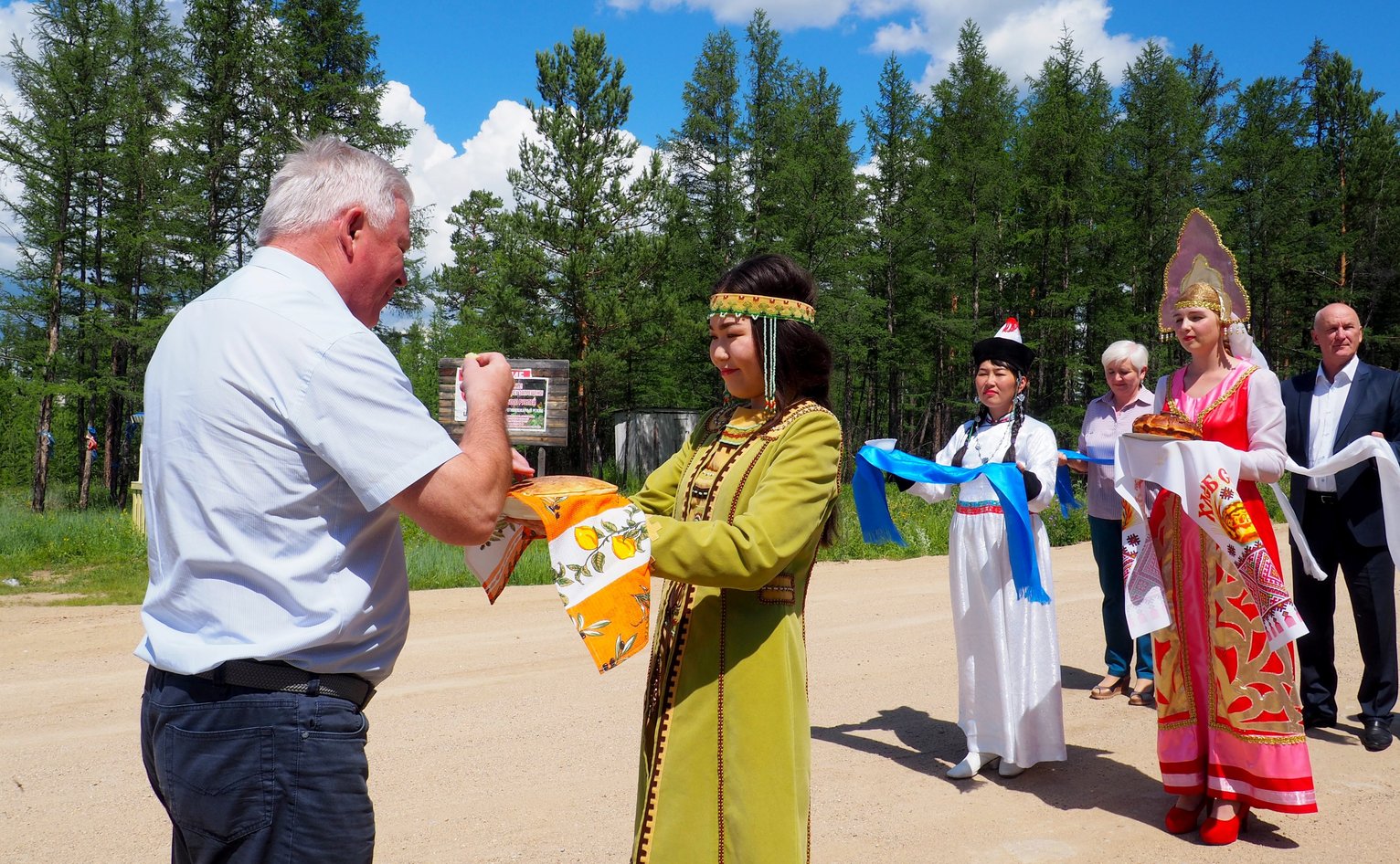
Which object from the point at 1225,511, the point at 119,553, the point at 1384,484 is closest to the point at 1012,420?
the point at 1225,511

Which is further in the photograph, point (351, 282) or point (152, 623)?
point (351, 282)

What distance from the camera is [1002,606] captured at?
4641mm

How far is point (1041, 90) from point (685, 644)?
34176 mm

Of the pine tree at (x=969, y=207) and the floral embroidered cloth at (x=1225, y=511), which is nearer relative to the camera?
the floral embroidered cloth at (x=1225, y=511)

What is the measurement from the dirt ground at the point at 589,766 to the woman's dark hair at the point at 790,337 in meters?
2.16

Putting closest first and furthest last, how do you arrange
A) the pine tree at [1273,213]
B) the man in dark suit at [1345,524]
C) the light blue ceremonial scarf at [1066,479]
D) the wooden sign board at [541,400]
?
the man in dark suit at [1345,524] → the light blue ceremonial scarf at [1066,479] → the wooden sign board at [541,400] → the pine tree at [1273,213]

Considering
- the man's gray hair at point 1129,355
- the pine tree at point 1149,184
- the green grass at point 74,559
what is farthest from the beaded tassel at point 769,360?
the pine tree at point 1149,184

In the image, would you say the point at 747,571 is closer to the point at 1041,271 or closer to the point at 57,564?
the point at 57,564

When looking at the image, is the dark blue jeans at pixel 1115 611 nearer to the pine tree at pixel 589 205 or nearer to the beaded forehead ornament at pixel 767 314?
the beaded forehead ornament at pixel 767 314

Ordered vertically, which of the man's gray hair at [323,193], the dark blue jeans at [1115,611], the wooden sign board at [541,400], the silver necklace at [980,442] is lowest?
the dark blue jeans at [1115,611]

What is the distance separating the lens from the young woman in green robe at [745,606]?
215 cm

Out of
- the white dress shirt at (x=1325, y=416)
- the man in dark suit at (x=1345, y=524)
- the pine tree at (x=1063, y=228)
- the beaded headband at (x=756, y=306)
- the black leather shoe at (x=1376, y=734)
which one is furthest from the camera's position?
the pine tree at (x=1063, y=228)

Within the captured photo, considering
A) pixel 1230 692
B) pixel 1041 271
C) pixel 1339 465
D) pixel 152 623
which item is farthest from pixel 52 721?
pixel 1041 271

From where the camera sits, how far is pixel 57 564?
1090 cm
